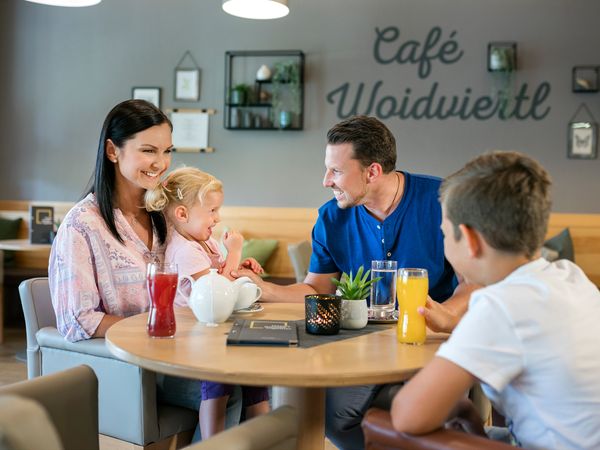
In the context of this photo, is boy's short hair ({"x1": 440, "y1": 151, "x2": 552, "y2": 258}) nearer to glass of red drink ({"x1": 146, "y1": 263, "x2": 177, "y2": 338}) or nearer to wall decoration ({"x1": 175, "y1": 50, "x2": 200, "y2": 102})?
glass of red drink ({"x1": 146, "y1": 263, "x2": 177, "y2": 338})

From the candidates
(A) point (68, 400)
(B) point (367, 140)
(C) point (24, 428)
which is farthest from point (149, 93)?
(C) point (24, 428)

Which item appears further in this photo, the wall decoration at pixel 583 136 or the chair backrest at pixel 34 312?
the wall decoration at pixel 583 136

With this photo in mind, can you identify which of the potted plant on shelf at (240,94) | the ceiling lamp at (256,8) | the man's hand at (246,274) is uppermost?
the ceiling lamp at (256,8)

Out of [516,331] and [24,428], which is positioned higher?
[516,331]

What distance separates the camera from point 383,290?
6.55ft

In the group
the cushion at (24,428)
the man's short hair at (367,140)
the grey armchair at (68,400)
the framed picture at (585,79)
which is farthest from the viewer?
the framed picture at (585,79)

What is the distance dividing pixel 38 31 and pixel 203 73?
155 centimetres

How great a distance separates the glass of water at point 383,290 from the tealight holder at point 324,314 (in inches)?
10.6

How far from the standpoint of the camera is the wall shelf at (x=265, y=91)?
5.61m

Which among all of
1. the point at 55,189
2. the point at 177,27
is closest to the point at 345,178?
the point at 177,27

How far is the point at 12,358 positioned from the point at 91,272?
2946mm

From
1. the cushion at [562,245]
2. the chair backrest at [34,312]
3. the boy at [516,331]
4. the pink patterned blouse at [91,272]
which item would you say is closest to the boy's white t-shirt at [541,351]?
the boy at [516,331]

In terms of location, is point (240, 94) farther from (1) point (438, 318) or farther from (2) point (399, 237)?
(1) point (438, 318)

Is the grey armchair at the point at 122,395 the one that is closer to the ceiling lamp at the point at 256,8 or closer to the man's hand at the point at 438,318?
the man's hand at the point at 438,318
